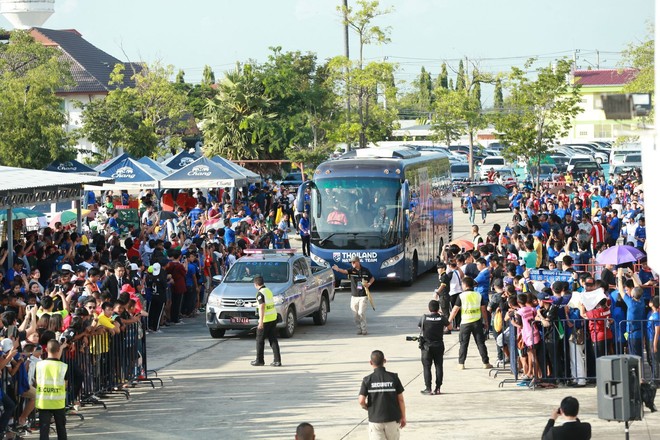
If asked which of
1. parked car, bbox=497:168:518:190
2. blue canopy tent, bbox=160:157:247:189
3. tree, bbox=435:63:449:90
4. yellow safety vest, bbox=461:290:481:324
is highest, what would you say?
tree, bbox=435:63:449:90

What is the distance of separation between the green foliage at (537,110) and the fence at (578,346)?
1431 inches

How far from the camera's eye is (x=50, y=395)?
45.2 ft

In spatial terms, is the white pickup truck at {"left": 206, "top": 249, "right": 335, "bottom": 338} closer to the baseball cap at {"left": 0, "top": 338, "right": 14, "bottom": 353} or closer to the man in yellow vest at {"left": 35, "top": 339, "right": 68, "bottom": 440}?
the baseball cap at {"left": 0, "top": 338, "right": 14, "bottom": 353}

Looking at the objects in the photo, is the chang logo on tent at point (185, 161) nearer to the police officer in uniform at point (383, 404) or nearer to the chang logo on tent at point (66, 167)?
the chang logo on tent at point (66, 167)

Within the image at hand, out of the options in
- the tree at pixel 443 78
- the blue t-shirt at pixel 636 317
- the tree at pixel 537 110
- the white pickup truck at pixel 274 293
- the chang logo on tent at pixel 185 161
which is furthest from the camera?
the tree at pixel 443 78

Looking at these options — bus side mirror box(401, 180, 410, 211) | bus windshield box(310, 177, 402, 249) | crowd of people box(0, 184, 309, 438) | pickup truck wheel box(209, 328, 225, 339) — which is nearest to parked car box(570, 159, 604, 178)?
crowd of people box(0, 184, 309, 438)

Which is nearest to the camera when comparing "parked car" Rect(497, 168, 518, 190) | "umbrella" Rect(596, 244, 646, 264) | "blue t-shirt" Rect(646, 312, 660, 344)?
"blue t-shirt" Rect(646, 312, 660, 344)

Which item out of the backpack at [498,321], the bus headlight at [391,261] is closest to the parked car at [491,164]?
the bus headlight at [391,261]

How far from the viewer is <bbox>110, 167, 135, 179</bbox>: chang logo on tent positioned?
3717 centimetres

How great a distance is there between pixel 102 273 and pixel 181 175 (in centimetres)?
1629

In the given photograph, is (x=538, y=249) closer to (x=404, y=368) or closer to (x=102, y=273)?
(x=404, y=368)

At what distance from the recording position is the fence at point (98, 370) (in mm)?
14656

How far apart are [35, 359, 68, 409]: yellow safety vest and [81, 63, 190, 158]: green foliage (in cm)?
5044

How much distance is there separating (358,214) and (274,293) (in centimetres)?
776
